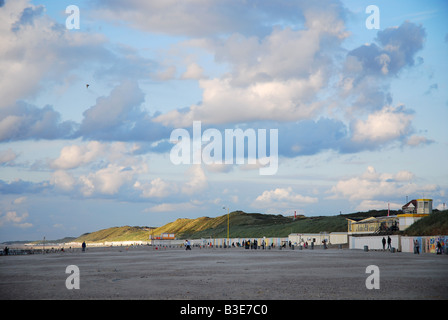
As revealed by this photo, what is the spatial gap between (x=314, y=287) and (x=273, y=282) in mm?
3011

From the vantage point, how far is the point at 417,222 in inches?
3177

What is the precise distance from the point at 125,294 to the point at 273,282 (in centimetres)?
766

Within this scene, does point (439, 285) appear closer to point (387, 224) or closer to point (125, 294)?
point (125, 294)

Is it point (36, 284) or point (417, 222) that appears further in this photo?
point (417, 222)

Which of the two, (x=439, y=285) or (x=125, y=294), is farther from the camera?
(x=439, y=285)

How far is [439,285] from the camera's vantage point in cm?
2252

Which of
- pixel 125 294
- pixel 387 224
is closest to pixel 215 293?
pixel 125 294
